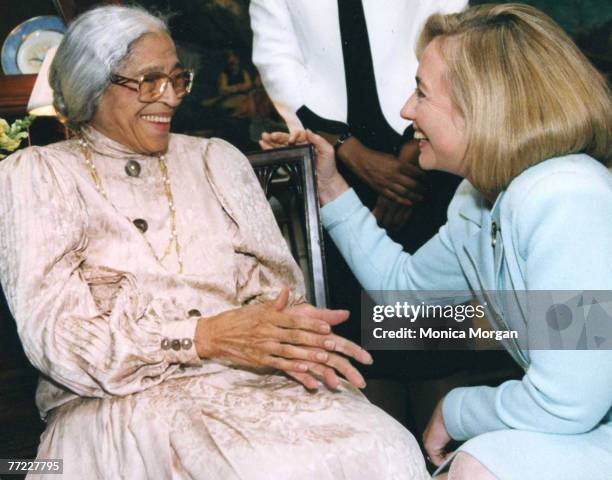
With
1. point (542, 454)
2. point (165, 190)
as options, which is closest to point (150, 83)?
point (165, 190)

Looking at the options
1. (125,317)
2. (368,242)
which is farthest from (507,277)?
(125,317)

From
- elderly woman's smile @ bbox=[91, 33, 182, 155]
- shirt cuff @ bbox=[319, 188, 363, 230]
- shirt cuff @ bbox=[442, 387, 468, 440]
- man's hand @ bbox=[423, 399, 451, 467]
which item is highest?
elderly woman's smile @ bbox=[91, 33, 182, 155]

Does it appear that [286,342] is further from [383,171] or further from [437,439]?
[383,171]

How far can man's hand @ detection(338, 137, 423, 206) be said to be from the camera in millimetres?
2818

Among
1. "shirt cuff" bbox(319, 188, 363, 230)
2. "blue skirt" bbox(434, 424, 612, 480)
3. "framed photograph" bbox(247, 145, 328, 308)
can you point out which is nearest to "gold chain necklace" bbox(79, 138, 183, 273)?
"framed photograph" bbox(247, 145, 328, 308)

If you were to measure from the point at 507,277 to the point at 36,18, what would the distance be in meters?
2.71

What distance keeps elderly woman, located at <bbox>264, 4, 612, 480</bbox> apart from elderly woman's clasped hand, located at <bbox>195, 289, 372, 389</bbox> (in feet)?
1.06

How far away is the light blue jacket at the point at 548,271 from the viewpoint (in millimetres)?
1623

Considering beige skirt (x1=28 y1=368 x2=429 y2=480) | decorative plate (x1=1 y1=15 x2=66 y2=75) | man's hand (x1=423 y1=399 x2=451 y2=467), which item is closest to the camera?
beige skirt (x1=28 y1=368 x2=429 y2=480)

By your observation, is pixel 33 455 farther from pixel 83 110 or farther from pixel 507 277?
pixel 507 277

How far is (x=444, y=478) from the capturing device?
1840 mm

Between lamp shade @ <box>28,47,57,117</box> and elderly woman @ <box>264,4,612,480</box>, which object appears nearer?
elderly woman @ <box>264,4,612,480</box>

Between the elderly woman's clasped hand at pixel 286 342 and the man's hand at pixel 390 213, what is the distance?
105 centimetres

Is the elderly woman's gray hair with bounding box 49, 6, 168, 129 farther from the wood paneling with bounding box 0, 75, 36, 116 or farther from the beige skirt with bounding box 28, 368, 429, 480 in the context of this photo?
the wood paneling with bounding box 0, 75, 36, 116
